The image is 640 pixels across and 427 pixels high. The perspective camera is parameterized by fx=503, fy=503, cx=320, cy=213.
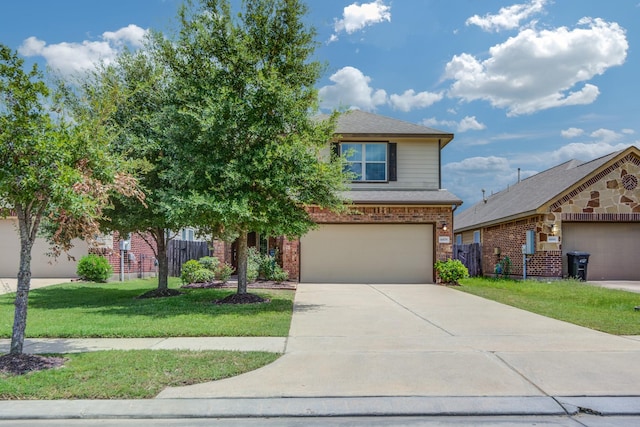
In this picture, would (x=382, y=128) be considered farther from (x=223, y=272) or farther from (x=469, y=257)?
(x=469, y=257)

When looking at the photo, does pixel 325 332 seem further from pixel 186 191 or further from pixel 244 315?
pixel 186 191

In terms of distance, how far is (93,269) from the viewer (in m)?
18.7

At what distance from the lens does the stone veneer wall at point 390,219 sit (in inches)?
727

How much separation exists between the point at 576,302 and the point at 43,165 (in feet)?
40.6

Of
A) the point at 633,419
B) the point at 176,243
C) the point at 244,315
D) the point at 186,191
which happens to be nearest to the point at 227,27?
the point at 186,191

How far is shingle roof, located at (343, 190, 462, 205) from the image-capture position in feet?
59.3

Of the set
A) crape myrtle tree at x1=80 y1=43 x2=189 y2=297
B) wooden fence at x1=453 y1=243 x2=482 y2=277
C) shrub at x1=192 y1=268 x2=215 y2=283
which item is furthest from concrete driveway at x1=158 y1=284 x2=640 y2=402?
wooden fence at x1=453 y1=243 x2=482 y2=277

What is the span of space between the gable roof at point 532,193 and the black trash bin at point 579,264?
2284 millimetres

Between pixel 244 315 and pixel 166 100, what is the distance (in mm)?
5895

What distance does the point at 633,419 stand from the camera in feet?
15.6

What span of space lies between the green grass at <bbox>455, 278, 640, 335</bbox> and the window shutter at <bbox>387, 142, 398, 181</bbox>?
5.04m

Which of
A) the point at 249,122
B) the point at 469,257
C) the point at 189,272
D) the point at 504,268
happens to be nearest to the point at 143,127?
the point at 249,122

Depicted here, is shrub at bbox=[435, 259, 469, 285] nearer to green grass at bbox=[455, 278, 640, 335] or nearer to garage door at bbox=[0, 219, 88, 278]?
green grass at bbox=[455, 278, 640, 335]

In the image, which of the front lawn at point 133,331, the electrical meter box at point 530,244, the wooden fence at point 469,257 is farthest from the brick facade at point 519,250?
the front lawn at point 133,331
